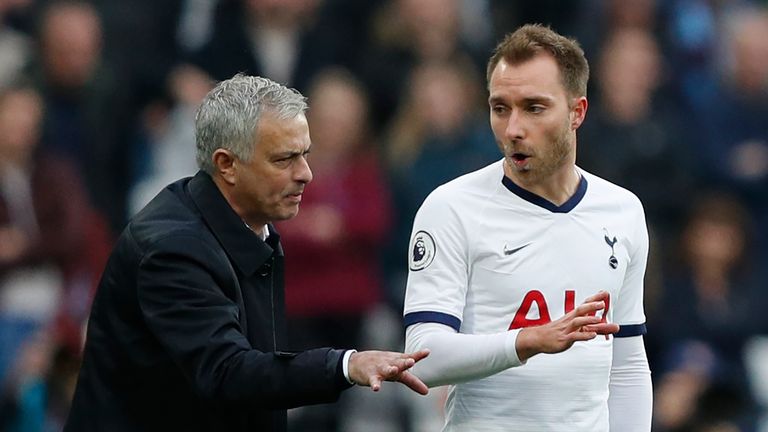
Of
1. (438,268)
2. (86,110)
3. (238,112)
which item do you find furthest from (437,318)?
(86,110)

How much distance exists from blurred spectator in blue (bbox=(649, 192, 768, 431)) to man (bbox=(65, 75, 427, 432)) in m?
4.27

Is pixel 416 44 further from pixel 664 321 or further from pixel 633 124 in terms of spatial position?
pixel 664 321

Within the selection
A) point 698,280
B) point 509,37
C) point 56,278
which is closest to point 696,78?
point 698,280

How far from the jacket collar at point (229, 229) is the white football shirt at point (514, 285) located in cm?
47

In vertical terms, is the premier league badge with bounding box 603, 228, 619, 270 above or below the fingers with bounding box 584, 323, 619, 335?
above

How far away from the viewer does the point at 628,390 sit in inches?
195

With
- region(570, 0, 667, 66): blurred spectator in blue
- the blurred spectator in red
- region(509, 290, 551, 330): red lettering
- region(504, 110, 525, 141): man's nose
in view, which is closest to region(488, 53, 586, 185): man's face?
region(504, 110, 525, 141): man's nose

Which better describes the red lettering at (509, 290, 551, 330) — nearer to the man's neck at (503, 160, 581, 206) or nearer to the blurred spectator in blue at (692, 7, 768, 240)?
the man's neck at (503, 160, 581, 206)

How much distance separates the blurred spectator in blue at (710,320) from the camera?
8.56 metres

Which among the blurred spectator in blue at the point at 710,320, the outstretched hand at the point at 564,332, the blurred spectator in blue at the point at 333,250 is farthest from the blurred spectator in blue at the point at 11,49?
the outstretched hand at the point at 564,332

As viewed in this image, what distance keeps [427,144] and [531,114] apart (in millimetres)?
4556

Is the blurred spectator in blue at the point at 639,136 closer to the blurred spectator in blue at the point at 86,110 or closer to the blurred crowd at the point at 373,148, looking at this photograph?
the blurred crowd at the point at 373,148

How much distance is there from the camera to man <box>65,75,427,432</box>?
4.31 m

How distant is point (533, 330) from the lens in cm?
433
